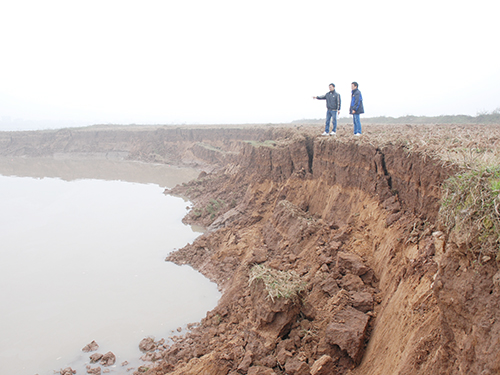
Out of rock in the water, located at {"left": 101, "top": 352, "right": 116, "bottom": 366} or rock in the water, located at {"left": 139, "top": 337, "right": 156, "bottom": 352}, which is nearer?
rock in the water, located at {"left": 101, "top": 352, "right": 116, "bottom": 366}

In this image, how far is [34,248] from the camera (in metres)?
13.7

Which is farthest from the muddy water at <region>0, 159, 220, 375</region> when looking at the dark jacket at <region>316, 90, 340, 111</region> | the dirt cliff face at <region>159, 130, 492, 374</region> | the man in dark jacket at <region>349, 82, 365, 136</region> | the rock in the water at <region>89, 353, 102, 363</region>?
the dark jacket at <region>316, 90, 340, 111</region>

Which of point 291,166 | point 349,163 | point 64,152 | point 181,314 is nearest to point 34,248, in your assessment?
point 181,314

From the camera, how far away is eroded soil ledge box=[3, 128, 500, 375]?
3322mm

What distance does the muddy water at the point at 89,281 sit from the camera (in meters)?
8.02

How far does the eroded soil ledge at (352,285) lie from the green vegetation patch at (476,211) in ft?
0.62

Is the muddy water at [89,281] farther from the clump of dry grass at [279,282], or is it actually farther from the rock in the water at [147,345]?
the clump of dry grass at [279,282]

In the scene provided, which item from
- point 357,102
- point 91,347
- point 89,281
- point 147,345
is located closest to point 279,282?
point 147,345

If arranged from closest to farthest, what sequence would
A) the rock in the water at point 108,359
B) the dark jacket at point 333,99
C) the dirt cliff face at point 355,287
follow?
the dirt cliff face at point 355,287, the rock in the water at point 108,359, the dark jacket at point 333,99

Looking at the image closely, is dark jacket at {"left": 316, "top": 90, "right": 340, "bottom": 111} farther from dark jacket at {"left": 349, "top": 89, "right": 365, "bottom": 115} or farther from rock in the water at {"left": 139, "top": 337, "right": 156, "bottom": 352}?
rock in the water at {"left": 139, "top": 337, "right": 156, "bottom": 352}

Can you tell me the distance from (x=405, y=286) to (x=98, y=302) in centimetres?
828

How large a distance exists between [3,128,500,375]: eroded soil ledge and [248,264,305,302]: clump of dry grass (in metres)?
0.14

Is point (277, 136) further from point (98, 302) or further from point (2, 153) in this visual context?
point (2, 153)

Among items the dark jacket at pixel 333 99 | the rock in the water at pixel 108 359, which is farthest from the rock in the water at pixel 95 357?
the dark jacket at pixel 333 99
